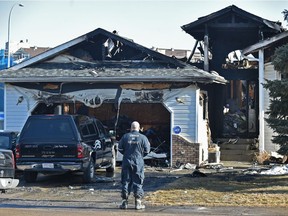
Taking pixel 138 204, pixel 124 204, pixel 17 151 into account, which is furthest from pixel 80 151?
pixel 138 204

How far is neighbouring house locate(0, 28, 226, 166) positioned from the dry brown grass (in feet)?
14.4

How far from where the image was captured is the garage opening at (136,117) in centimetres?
2278

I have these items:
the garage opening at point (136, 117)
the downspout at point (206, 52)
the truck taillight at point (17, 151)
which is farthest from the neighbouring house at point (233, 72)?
the truck taillight at point (17, 151)

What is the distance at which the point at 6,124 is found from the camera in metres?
22.5

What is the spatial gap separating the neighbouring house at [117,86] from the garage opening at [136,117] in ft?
0.16

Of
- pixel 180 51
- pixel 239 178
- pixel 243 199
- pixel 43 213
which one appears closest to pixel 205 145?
pixel 239 178

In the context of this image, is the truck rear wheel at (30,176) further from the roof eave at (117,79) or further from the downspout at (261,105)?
the downspout at (261,105)

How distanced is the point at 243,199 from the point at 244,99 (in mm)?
12619

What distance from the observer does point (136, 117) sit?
83.5ft

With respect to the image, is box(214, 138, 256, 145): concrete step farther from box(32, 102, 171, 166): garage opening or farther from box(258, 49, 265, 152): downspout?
box(32, 102, 171, 166): garage opening

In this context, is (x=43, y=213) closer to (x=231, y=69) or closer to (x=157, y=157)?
(x=157, y=157)

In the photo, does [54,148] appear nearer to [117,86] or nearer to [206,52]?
[117,86]

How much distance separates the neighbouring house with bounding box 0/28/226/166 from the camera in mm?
21250

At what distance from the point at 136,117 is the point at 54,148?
9584 mm
